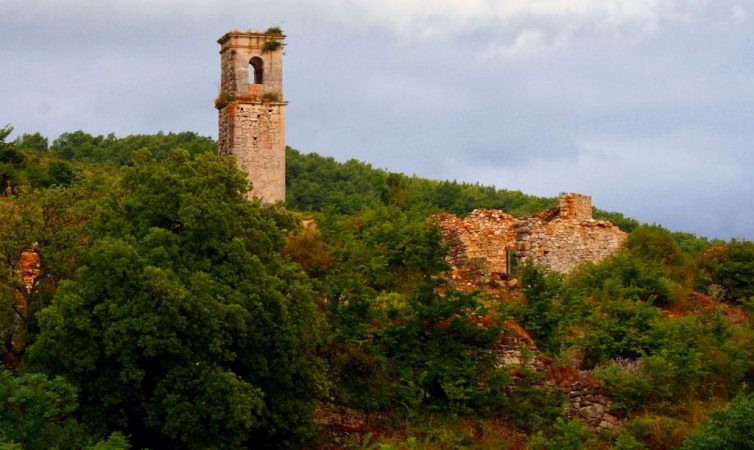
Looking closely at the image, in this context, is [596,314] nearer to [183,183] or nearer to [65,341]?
[183,183]

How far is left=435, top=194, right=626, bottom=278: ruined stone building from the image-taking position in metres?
26.7

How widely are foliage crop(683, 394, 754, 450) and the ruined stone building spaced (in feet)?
26.7

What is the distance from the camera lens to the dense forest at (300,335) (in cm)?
1675

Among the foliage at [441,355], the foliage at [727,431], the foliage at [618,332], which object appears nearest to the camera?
the foliage at [727,431]

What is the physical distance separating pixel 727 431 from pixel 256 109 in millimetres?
13270

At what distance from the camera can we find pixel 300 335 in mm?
18109

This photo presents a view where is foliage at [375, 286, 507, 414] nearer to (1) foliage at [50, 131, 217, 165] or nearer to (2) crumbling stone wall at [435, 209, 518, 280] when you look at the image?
(2) crumbling stone wall at [435, 209, 518, 280]

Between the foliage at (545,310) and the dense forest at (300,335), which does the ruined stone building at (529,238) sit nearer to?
the dense forest at (300,335)

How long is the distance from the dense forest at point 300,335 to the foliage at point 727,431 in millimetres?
34

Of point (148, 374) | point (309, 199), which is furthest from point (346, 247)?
point (309, 199)

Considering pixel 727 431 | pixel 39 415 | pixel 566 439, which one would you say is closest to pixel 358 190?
pixel 566 439

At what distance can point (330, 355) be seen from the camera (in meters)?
20.5

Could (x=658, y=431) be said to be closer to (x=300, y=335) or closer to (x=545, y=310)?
(x=545, y=310)

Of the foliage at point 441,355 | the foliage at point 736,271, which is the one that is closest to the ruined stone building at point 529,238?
the foliage at point 736,271
